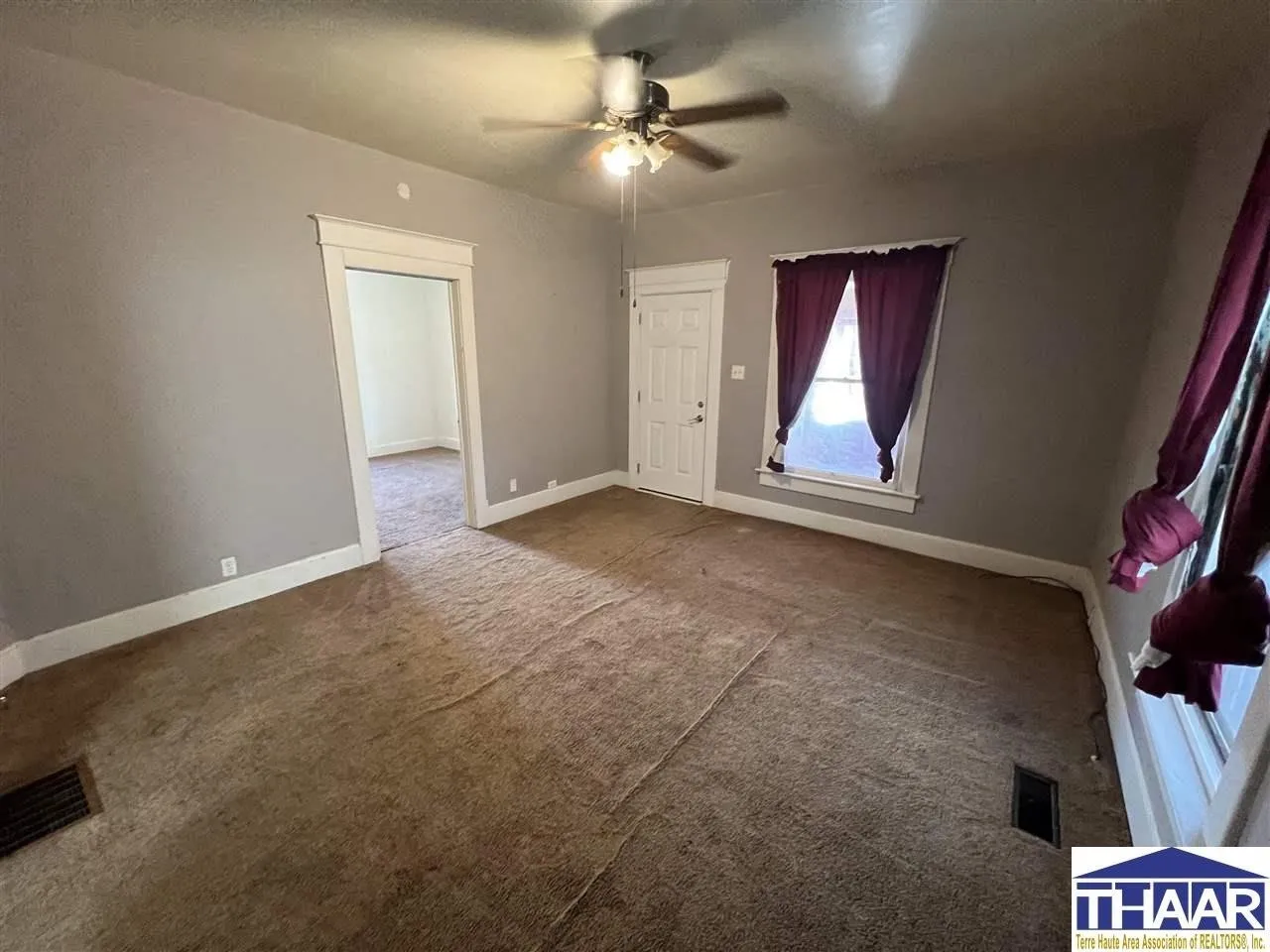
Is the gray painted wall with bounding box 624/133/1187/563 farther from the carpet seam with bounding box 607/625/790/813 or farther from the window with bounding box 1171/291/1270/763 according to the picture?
the carpet seam with bounding box 607/625/790/813

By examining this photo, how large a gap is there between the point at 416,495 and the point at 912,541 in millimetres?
4655

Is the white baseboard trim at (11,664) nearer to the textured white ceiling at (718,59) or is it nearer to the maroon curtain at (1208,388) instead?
the textured white ceiling at (718,59)

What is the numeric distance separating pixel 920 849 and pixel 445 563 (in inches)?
122

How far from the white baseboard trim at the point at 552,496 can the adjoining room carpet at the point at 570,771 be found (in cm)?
130

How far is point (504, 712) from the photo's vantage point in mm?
2189

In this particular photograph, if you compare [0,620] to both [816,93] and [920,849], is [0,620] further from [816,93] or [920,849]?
[816,93]

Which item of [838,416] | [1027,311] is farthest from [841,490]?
[1027,311]

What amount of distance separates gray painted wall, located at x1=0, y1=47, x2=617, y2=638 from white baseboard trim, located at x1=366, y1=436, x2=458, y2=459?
399 cm

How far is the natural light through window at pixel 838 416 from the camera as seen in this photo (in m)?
3.94

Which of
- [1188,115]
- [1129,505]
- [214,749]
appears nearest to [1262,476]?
[1129,505]

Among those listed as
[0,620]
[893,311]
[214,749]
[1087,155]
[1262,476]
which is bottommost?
[214,749]

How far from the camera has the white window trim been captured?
3572 millimetres

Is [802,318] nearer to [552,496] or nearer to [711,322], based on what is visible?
[711,322]

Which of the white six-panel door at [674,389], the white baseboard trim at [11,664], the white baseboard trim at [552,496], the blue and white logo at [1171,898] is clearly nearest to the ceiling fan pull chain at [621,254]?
the white six-panel door at [674,389]
